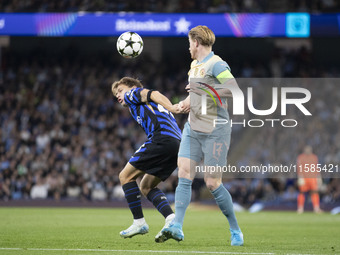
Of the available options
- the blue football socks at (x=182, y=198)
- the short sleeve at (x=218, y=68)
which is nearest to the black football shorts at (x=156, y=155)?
the blue football socks at (x=182, y=198)

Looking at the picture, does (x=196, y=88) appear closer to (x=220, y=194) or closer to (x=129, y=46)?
(x=220, y=194)

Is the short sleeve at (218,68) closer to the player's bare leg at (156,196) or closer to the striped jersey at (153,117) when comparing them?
the striped jersey at (153,117)

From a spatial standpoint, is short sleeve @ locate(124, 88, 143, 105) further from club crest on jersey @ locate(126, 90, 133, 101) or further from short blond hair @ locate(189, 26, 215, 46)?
short blond hair @ locate(189, 26, 215, 46)

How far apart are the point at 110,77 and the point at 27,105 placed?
11.1 feet

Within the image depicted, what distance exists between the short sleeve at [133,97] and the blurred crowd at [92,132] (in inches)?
478

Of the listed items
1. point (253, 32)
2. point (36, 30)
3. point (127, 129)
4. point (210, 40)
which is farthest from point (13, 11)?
point (210, 40)

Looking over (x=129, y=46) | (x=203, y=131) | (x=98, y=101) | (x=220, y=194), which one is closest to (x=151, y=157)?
(x=203, y=131)

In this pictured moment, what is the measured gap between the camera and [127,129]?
74.5 feet

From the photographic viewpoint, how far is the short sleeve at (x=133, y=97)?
7.70 metres

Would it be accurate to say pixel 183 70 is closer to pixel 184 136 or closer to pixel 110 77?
pixel 110 77

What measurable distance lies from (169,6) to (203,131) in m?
15.7

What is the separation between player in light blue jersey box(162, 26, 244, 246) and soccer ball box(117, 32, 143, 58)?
7.80ft

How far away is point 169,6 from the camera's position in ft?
72.7

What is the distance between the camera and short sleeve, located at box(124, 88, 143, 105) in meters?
7.70
